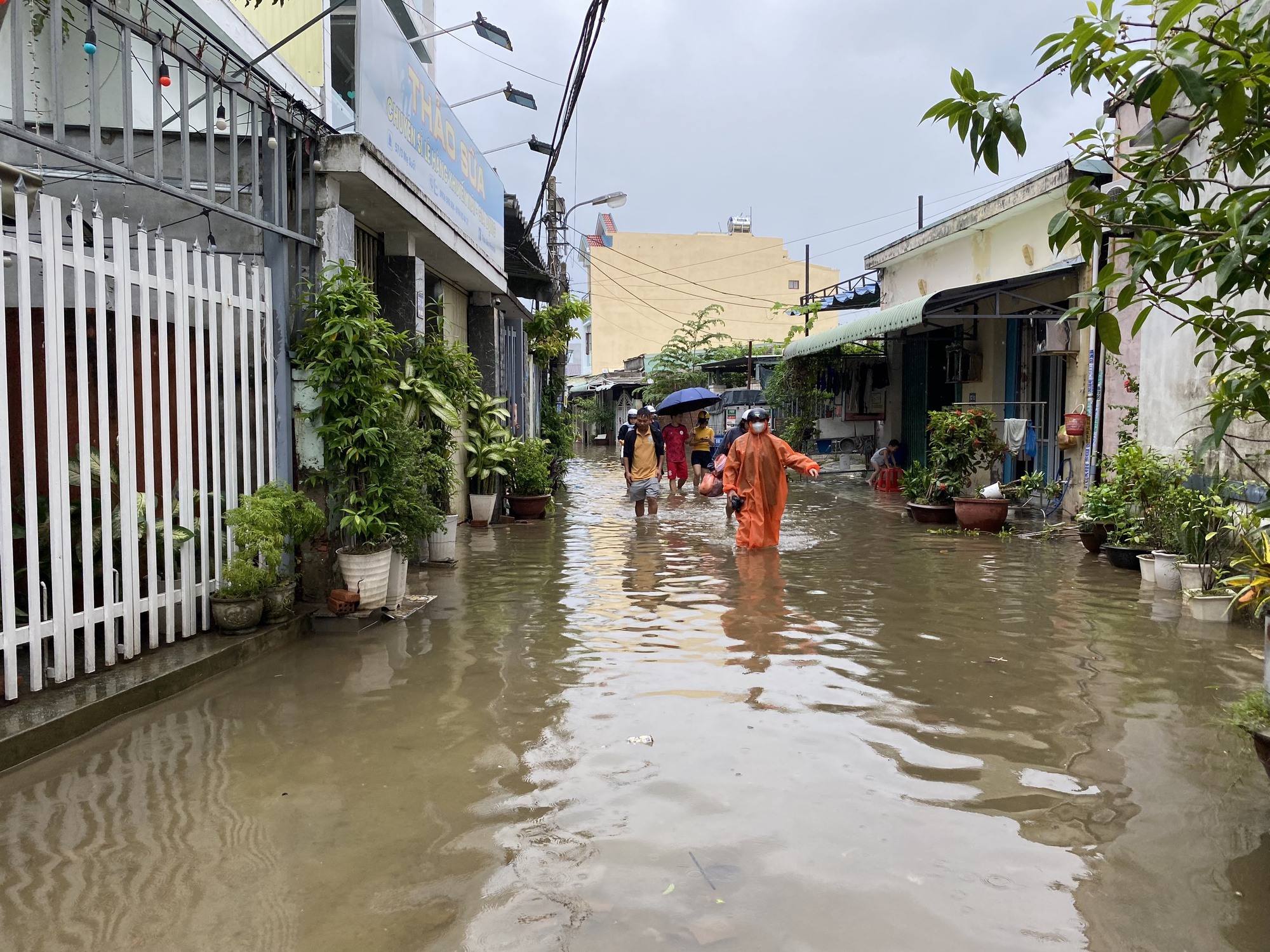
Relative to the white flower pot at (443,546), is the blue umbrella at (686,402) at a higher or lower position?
higher

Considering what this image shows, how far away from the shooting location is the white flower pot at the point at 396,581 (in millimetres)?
7109

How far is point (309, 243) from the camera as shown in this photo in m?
6.95

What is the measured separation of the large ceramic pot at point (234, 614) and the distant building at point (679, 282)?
42.5 m

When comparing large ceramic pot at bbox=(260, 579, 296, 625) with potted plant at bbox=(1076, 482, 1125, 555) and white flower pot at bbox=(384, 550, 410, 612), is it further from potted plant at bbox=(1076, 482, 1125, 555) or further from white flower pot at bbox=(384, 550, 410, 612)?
potted plant at bbox=(1076, 482, 1125, 555)

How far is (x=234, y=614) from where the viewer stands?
577cm

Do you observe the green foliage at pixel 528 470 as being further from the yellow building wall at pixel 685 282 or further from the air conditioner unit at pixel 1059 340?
the yellow building wall at pixel 685 282

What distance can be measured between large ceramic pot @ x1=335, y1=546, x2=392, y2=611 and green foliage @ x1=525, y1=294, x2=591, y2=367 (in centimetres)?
1077

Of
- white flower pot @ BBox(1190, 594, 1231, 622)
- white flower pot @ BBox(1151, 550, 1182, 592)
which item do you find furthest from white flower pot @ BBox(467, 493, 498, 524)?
white flower pot @ BBox(1190, 594, 1231, 622)

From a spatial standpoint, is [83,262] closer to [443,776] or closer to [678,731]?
[443,776]

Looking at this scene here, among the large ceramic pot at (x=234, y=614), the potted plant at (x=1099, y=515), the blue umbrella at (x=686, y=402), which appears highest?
the blue umbrella at (x=686, y=402)

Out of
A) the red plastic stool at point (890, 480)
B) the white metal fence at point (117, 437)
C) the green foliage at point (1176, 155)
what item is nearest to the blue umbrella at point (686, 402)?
the red plastic stool at point (890, 480)

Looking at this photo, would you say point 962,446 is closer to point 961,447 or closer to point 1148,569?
point 961,447

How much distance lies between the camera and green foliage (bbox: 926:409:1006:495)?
39.9ft

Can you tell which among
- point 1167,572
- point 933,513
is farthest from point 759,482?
point 1167,572
